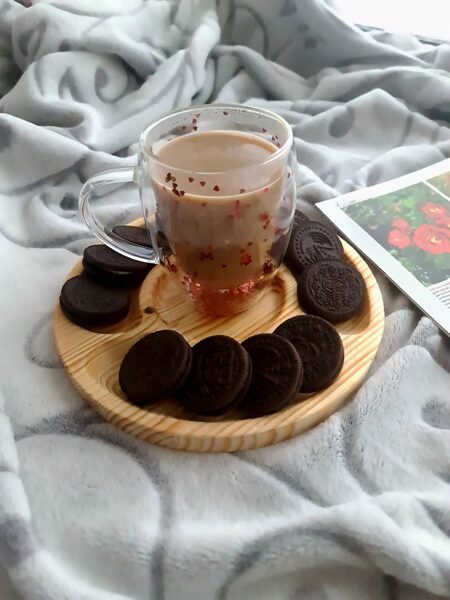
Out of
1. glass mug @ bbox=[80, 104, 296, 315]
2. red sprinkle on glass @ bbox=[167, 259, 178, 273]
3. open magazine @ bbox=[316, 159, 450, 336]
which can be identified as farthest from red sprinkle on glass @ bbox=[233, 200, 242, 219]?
open magazine @ bbox=[316, 159, 450, 336]

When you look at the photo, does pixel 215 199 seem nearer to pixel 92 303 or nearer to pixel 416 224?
pixel 92 303

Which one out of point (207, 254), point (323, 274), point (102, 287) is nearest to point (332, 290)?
point (323, 274)

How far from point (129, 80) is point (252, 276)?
54 centimetres

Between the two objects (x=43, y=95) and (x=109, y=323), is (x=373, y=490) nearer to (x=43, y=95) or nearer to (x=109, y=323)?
(x=109, y=323)

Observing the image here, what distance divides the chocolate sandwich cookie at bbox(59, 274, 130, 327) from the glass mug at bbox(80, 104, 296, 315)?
0.05m

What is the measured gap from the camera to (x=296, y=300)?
661mm

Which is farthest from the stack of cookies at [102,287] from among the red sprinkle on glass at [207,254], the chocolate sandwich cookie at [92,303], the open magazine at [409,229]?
the open magazine at [409,229]

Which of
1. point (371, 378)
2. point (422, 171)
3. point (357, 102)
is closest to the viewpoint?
point (371, 378)

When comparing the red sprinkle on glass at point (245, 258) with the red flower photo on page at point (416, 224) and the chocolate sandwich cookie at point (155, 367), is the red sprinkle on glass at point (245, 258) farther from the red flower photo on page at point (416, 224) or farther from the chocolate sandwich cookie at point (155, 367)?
the red flower photo on page at point (416, 224)

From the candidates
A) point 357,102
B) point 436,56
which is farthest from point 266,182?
point 436,56

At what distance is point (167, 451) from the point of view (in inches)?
21.7

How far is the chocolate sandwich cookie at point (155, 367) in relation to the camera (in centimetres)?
55

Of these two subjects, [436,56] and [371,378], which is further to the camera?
[436,56]

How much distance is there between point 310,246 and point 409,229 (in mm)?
155
